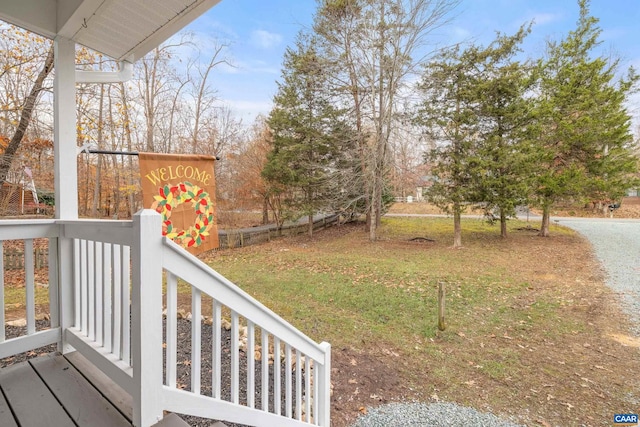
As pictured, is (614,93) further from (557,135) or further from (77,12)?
(77,12)

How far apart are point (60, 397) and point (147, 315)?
930mm

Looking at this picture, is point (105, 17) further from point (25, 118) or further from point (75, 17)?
point (25, 118)

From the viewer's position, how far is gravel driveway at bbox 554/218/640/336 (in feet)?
17.5

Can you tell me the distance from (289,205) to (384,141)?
489cm

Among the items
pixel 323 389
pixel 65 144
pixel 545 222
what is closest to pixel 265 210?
pixel 545 222

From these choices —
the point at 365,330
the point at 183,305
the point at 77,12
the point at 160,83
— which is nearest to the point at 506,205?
the point at 365,330

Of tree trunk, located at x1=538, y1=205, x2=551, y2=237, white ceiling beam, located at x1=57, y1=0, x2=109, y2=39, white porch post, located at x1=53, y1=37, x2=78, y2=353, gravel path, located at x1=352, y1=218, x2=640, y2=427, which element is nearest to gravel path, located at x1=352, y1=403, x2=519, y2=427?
gravel path, located at x1=352, y1=218, x2=640, y2=427

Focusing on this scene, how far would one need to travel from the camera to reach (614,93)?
9.81 m

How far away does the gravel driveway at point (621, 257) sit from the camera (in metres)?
5.33

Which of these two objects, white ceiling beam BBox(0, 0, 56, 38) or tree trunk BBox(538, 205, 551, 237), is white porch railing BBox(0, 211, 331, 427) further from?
tree trunk BBox(538, 205, 551, 237)

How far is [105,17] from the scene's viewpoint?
186 centimetres

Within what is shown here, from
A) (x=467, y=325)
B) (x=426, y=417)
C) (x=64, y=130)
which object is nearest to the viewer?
(x=64, y=130)

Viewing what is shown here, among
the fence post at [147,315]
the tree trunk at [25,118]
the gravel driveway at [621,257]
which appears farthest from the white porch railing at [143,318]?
the tree trunk at [25,118]

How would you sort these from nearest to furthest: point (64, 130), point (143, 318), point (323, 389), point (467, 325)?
point (143, 318) < point (64, 130) < point (323, 389) < point (467, 325)
